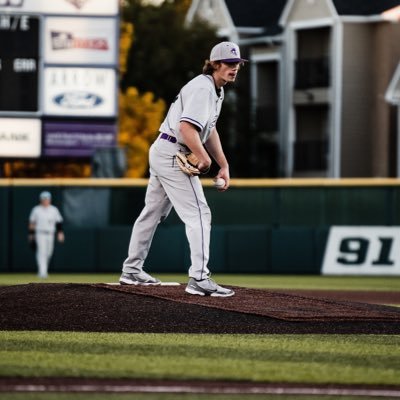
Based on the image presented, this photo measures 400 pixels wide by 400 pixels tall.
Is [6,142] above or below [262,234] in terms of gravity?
above

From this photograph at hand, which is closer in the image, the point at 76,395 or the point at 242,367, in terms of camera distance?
the point at 76,395

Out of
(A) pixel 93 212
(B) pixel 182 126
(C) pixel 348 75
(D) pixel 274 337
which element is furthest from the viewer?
(C) pixel 348 75

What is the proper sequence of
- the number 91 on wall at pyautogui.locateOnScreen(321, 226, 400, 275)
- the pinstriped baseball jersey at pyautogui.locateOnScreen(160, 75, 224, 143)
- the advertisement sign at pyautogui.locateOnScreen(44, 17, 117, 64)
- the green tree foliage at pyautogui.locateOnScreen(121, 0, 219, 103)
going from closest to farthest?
1. the pinstriped baseball jersey at pyautogui.locateOnScreen(160, 75, 224, 143)
2. the advertisement sign at pyautogui.locateOnScreen(44, 17, 117, 64)
3. the number 91 on wall at pyautogui.locateOnScreen(321, 226, 400, 275)
4. the green tree foliage at pyautogui.locateOnScreen(121, 0, 219, 103)

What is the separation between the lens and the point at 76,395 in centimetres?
614

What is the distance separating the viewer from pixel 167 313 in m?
9.12

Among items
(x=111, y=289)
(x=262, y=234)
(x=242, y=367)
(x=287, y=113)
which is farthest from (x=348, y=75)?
(x=242, y=367)

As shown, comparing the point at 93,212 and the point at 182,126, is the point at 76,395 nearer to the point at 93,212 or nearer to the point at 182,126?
the point at 182,126

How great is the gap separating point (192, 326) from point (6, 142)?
48.4 ft

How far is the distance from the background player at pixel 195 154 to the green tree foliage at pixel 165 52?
3301cm

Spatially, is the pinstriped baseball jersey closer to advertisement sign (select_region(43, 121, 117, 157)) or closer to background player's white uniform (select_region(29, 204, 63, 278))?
background player's white uniform (select_region(29, 204, 63, 278))

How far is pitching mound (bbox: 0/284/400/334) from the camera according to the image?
29.3 feet

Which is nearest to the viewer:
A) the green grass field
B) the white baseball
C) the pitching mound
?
the green grass field

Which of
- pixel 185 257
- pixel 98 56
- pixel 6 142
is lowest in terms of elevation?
pixel 185 257

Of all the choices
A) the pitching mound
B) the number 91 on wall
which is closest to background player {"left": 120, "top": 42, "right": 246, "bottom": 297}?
the pitching mound
